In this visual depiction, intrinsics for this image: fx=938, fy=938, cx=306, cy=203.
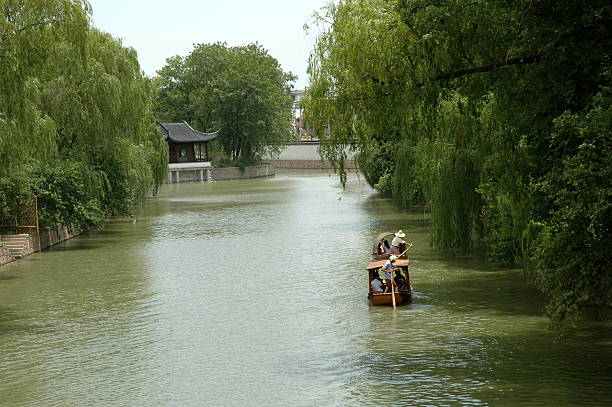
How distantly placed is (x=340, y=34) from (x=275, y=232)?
17.2 metres

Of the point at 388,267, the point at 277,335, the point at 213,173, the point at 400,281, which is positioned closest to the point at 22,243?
the point at 400,281

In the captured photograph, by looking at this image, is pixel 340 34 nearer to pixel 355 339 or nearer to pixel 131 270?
pixel 355 339

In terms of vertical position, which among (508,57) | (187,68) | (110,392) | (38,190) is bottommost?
(110,392)

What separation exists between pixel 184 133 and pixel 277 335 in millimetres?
75560

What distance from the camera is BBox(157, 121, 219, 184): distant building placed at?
292 feet

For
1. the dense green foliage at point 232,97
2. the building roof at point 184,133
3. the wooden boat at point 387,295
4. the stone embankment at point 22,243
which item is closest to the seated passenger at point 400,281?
the wooden boat at point 387,295

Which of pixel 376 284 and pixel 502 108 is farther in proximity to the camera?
pixel 376 284

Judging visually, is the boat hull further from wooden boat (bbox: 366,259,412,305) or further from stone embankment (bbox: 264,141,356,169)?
stone embankment (bbox: 264,141,356,169)

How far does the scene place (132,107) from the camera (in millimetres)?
35844

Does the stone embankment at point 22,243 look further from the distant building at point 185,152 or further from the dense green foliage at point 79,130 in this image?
the distant building at point 185,152

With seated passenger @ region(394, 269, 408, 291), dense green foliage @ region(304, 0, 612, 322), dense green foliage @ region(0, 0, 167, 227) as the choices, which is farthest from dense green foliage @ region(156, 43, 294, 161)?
seated passenger @ region(394, 269, 408, 291)

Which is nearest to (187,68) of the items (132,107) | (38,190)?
(132,107)

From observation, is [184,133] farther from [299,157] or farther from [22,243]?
[22,243]

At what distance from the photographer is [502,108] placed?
15.4 meters
